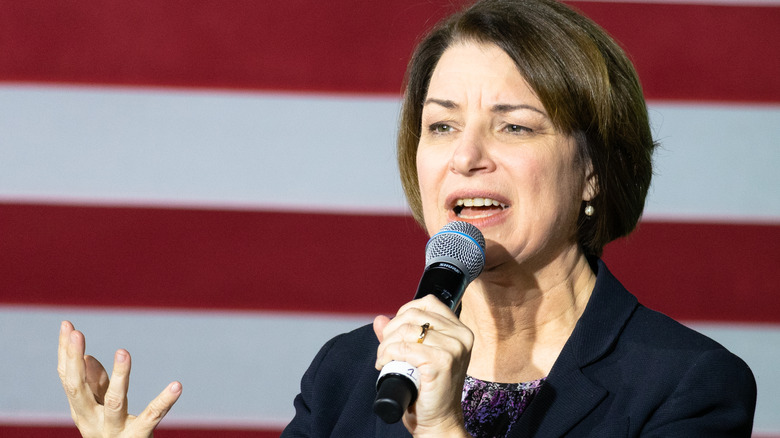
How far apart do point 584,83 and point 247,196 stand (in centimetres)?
111

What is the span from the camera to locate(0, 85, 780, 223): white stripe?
2.13m

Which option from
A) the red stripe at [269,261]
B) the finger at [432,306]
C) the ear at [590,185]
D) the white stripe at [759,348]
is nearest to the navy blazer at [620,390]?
the ear at [590,185]

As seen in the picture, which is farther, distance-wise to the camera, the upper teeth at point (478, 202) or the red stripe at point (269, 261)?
the red stripe at point (269, 261)

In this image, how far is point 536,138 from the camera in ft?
4.09

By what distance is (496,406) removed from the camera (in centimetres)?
124

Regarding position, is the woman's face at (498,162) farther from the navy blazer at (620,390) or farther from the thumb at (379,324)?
the thumb at (379,324)

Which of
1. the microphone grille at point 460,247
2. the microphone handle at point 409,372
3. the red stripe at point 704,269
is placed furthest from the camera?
the red stripe at point 704,269

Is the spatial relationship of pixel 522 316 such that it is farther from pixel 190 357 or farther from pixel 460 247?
pixel 190 357

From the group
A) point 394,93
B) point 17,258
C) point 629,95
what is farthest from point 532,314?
point 17,258

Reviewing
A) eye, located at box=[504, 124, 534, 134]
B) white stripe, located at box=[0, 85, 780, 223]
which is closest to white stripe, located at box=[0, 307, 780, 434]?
white stripe, located at box=[0, 85, 780, 223]

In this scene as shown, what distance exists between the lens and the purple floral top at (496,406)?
122 cm

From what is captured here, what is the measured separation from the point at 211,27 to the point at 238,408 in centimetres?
96

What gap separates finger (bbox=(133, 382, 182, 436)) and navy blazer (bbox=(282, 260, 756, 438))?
0.89 feet

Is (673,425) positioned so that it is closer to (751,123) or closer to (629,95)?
(629,95)
